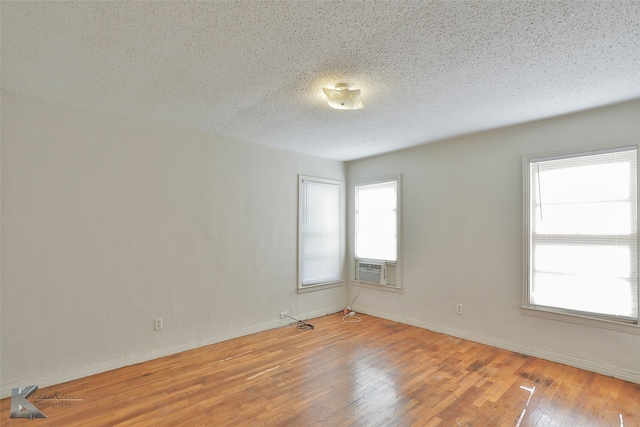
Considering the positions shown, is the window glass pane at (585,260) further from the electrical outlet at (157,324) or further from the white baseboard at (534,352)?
the electrical outlet at (157,324)

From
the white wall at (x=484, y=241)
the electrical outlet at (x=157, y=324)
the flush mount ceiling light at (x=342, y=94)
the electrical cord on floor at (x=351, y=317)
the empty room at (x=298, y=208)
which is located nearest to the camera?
the empty room at (x=298, y=208)

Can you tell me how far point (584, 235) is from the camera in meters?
3.12

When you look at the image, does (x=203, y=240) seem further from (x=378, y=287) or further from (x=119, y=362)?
(x=378, y=287)

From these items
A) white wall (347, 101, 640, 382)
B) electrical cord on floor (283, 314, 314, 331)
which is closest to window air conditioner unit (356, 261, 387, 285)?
white wall (347, 101, 640, 382)

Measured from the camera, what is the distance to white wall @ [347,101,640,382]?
3.03 metres

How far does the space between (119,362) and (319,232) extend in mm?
2945

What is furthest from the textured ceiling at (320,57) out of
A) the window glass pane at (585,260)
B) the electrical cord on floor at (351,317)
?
the electrical cord on floor at (351,317)

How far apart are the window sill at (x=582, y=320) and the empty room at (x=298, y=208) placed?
0.7 inches

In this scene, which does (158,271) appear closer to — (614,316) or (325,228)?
(325,228)

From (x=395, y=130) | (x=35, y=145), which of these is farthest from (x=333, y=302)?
(x=35, y=145)

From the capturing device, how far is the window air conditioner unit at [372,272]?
4844mm

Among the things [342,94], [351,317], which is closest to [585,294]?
[351,317]

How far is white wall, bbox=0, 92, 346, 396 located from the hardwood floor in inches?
12.2

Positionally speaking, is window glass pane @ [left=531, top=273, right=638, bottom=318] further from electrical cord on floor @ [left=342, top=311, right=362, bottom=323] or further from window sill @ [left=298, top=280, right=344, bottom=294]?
window sill @ [left=298, top=280, right=344, bottom=294]
